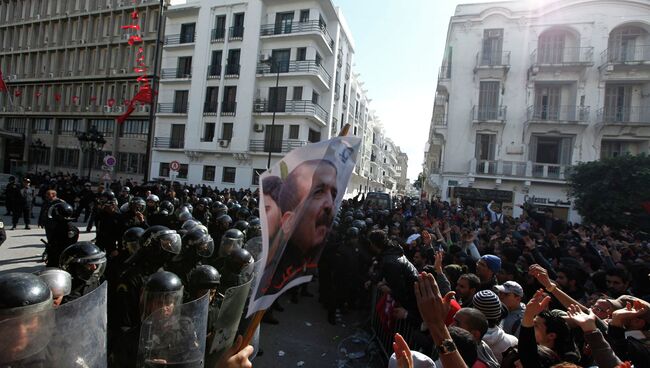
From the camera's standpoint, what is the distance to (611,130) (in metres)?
21.8

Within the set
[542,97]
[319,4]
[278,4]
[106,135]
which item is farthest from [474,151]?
[106,135]

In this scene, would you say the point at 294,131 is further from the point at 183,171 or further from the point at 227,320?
the point at 227,320

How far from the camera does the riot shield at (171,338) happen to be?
180cm

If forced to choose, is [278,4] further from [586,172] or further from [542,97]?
[586,172]

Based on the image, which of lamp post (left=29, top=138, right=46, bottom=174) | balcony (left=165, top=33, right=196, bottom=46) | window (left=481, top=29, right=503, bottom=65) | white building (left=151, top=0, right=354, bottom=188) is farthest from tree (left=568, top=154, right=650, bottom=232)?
lamp post (left=29, top=138, right=46, bottom=174)

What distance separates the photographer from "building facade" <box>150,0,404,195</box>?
2578 centimetres

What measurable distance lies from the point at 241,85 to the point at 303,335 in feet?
79.0

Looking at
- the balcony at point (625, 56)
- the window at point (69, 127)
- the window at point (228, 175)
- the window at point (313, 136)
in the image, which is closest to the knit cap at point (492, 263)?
the window at point (313, 136)

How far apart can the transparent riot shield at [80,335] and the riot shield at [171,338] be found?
0.91ft

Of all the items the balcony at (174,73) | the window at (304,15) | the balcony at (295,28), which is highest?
the window at (304,15)

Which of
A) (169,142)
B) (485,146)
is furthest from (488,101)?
(169,142)

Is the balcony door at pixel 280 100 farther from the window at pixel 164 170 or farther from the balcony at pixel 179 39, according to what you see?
the window at pixel 164 170

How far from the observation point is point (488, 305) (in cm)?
276

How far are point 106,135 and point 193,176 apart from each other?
1117cm
